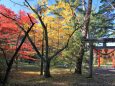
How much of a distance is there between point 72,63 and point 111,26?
41.6ft

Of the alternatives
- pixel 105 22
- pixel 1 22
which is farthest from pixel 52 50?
pixel 105 22

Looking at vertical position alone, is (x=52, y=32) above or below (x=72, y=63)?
above

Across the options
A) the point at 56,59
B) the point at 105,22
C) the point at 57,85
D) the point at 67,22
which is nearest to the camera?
the point at 57,85

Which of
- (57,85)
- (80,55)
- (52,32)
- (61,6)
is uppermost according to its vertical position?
(61,6)

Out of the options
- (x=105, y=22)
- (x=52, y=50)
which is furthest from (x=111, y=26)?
(x=52, y=50)

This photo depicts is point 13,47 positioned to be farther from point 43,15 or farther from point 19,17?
point 43,15

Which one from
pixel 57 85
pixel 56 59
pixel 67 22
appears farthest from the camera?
pixel 56 59

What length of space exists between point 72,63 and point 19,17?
608 cm

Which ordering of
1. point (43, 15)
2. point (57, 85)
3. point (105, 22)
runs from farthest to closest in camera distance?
point (105, 22) → point (43, 15) → point (57, 85)

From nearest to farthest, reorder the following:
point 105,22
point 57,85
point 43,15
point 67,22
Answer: point 57,85 < point 43,15 < point 67,22 < point 105,22

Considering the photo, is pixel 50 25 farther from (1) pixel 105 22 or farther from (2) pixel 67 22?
(1) pixel 105 22

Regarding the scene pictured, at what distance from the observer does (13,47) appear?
21.9m

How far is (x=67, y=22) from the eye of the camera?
861 inches

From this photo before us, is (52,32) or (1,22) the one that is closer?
(1,22)
